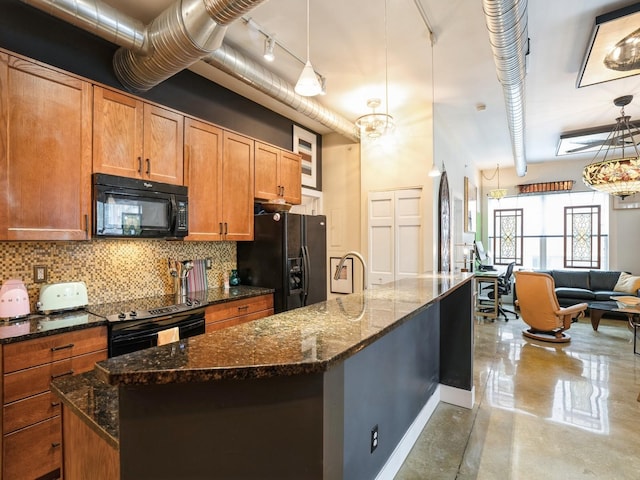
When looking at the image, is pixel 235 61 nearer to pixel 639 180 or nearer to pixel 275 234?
pixel 275 234

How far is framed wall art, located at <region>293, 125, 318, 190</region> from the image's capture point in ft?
15.8

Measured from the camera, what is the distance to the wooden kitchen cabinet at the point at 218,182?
3.07m

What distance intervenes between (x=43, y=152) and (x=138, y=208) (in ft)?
2.21

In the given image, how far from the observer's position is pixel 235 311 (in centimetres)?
311

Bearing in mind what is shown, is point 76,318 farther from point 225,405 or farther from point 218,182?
point 225,405

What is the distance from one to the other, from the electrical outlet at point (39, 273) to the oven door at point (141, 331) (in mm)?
693

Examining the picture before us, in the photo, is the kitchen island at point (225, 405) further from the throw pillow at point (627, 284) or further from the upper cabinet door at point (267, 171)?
the throw pillow at point (627, 284)

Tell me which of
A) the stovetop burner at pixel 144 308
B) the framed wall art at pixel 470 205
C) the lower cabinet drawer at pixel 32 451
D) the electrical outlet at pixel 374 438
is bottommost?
the lower cabinet drawer at pixel 32 451

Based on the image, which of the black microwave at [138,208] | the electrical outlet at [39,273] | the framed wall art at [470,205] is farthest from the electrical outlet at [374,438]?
the framed wall art at [470,205]

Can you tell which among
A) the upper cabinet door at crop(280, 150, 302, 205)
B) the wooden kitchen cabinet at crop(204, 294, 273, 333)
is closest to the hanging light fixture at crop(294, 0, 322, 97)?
the wooden kitchen cabinet at crop(204, 294, 273, 333)

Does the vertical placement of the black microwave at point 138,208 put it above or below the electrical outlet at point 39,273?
above

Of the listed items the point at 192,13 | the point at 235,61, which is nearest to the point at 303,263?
the point at 235,61

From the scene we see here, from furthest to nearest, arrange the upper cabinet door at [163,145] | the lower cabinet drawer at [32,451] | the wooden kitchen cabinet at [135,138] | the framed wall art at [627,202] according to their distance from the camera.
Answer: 1. the framed wall art at [627,202]
2. the upper cabinet door at [163,145]
3. the wooden kitchen cabinet at [135,138]
4. the lower cabinet drawer at [32,451]

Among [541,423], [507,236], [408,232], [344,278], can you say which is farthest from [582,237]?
[541,423]
